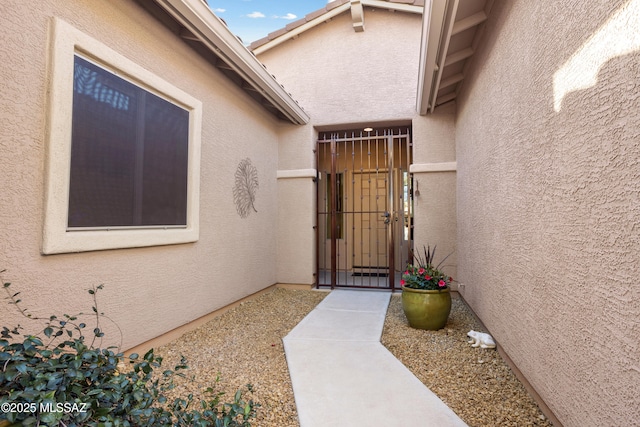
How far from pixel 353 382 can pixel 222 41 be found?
341cm

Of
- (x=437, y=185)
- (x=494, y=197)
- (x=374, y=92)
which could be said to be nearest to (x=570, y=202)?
(x=494, y=197)

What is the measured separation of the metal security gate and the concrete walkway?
80.3 inches

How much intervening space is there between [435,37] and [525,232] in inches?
83.1

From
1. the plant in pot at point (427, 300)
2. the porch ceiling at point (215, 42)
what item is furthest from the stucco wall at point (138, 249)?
the plant in pot at point (427, 300)

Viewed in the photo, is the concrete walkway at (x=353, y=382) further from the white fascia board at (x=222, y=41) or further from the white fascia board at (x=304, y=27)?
the white fascia board at (x=304, y=27)

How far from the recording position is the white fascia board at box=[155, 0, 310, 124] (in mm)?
2792

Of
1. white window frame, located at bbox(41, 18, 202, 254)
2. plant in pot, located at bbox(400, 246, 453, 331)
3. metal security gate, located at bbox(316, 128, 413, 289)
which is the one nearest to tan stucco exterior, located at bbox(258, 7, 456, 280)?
metal security gate, located at bbox(316, 128, 413, 289)

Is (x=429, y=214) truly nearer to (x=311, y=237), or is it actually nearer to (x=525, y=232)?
(x=311, y=237)

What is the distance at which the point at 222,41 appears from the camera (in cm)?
327

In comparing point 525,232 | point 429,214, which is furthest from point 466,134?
point 525,232

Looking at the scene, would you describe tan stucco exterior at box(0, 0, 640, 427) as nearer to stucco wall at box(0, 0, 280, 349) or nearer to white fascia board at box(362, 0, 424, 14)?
stucco wall at box(0, 0, 280, 349)

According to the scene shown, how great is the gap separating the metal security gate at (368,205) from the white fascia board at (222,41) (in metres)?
1.70

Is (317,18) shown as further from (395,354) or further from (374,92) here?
(395,354)

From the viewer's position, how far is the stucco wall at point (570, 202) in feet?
3.95
